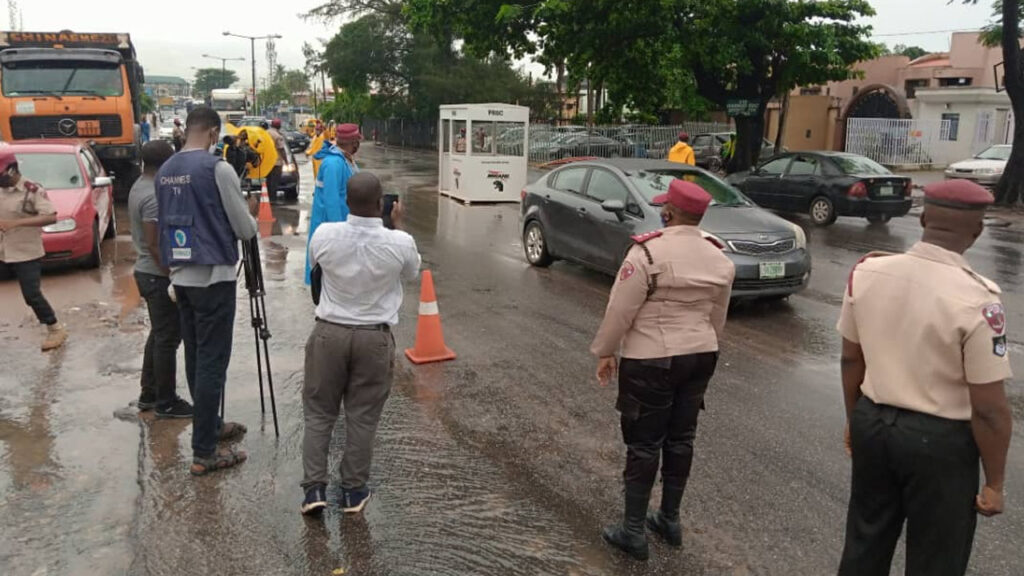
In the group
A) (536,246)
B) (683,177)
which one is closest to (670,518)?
(683,177)

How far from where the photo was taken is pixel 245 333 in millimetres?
7391

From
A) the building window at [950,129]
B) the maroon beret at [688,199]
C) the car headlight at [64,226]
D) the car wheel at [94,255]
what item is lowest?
the car wheel at [94,255]

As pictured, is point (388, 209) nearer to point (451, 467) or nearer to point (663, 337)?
point (451, 467)

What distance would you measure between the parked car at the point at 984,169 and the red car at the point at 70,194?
19.9 meters

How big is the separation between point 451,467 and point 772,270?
4796mm

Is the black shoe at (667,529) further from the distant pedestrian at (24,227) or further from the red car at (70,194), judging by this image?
the red car at (70,194)

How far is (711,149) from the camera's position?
29.8 metres

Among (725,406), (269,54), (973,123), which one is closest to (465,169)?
(725,406)

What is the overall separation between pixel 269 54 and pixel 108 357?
103011 mm

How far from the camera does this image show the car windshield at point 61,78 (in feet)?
53.2

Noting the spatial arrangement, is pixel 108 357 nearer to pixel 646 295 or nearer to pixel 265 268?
pixel 265 268

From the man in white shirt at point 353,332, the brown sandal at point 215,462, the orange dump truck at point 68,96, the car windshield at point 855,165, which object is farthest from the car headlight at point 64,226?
the car windshield at point 855,165

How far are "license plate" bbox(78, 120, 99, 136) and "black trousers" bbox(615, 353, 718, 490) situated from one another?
1632 cm

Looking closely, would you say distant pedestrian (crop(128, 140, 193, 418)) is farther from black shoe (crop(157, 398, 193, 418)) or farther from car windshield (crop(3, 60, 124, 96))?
car windshield (crop(3, 60, 124, 96))
